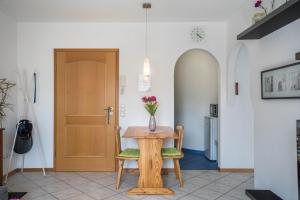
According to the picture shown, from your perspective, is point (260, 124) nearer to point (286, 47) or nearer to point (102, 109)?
point (286, 47)

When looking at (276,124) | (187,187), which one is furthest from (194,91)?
(276,124)

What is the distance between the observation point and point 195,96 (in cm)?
570

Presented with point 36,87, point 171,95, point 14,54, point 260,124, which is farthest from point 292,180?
point 14,54

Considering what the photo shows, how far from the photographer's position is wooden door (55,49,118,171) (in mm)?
4172

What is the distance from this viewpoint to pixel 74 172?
13.6 feet

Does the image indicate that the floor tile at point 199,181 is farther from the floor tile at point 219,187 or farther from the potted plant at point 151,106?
the potted plant at point 151,106

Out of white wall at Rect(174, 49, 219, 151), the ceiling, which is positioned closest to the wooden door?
the ceiling

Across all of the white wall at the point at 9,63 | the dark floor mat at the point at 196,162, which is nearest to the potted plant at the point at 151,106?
the dark floor mat at the point at 196,162

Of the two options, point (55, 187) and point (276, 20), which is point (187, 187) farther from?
point (276, 20)

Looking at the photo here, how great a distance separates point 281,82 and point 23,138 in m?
3.71

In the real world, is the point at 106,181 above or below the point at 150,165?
below

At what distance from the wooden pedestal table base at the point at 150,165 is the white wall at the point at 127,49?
1.00m

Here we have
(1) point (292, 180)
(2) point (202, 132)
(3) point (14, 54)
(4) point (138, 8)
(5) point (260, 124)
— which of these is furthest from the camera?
(2) point (202, 132)

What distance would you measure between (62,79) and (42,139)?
1091 millimetres
